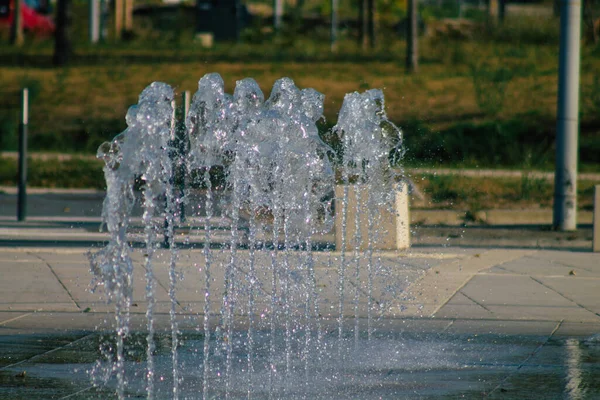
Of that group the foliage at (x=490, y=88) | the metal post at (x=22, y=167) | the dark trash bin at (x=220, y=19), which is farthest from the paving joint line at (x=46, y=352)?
the dark trash bin at (x=220, y=19)

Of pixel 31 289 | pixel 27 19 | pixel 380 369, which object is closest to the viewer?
pixel 380 369

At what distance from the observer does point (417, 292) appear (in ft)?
29.9

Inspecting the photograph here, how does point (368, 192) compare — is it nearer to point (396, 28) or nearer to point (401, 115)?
point (401, 115)

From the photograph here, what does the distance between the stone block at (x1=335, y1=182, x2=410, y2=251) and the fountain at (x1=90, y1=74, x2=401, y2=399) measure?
3cm

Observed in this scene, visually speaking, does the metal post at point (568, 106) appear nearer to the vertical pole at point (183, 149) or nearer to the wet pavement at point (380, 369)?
the vertical pole at point (183, 149)

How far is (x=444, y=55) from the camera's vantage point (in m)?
28.3

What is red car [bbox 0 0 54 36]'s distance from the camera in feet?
114

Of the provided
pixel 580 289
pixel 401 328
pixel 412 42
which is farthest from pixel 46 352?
pixel 412 42

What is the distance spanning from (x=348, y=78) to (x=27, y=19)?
14611 millimetres

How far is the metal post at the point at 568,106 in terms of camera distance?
43.7 feet

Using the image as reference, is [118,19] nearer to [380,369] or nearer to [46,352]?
[46,352]

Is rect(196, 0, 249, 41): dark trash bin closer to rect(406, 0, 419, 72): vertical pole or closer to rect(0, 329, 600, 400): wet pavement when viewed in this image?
rect(406, 0, 419, 72): vertical pole

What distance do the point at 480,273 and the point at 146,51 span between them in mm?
20646

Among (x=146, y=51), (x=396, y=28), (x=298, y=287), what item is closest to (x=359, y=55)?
(x=146, y=51)
